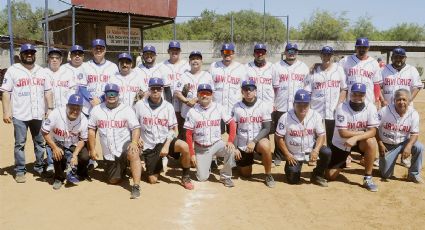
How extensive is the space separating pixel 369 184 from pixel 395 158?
0.81 m

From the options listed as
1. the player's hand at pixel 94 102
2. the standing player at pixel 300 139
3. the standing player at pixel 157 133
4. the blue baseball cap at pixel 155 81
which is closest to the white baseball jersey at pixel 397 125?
the standing player at pixel 300 139

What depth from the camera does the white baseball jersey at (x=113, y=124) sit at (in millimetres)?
5887

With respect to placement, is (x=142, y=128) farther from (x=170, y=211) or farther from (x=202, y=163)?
(x=170, y=211)

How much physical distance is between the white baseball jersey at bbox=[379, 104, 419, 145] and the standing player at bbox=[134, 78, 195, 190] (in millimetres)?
3107

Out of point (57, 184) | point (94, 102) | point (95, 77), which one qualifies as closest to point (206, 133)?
point (94, 102)

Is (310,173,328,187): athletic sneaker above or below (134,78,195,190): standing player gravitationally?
below

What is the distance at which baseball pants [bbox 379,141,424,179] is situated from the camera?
20.6ft

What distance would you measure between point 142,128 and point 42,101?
154 centimetres

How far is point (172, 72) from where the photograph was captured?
276 inches

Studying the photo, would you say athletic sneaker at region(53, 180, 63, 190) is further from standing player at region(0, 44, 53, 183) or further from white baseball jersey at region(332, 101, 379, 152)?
white baseball jersey at region(332, 101, 379, 152)

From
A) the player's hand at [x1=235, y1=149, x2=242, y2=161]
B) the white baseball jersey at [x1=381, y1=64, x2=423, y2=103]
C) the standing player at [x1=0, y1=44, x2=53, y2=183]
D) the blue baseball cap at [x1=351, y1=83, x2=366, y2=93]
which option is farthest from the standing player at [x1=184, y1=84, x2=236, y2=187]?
the white baseball jersey at [x1=381, y1=64, x2=423, y2=103]

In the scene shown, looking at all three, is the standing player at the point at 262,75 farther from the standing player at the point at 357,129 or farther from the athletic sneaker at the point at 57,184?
the athletic sneaker at the point at 57,184

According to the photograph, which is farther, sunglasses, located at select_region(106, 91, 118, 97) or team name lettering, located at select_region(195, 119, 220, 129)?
team name lettering, located at select_region(195, 119, 220, 129)

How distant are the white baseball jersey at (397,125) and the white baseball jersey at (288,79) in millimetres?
1446
